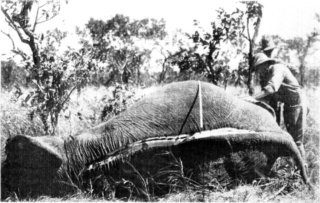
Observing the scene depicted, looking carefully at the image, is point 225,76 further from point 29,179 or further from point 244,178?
point 29,179

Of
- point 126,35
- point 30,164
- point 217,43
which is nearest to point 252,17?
point 217,43

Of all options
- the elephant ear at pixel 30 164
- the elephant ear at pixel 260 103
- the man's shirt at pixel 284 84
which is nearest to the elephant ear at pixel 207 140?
the elephant ear at pixel 30 164

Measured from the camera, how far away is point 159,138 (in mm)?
4434

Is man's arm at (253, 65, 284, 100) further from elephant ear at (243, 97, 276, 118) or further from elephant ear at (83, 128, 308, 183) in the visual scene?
elephant ear at (83, 128, 308, 183)

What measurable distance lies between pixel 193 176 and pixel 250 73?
465 cm

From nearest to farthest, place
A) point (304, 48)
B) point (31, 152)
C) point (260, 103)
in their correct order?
point (31, 152), point (260, 103), point (304, 48)

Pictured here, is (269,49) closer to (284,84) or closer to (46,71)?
(284,84)

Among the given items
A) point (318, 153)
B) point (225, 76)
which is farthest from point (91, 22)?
point (318, 153)

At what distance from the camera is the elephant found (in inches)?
169

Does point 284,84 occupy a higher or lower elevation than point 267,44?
lower

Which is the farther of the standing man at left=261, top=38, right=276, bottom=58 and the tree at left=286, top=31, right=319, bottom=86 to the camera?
the tree at left=286, top=31, right=319, bottom=86

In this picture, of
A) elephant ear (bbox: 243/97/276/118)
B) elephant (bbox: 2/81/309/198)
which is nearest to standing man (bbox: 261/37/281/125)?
elephant ear (bbox: 243/97/276/118)

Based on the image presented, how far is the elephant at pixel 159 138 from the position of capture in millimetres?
4301

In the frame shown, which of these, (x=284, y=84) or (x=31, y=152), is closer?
(x=31, y=152)
